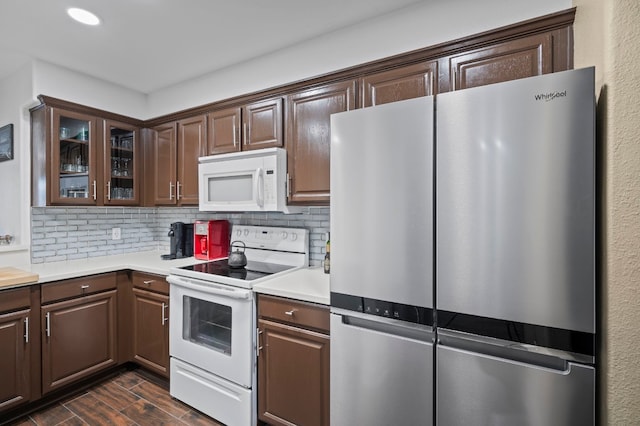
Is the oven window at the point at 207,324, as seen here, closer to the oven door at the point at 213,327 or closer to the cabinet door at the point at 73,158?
the oven door at the point at 213,327

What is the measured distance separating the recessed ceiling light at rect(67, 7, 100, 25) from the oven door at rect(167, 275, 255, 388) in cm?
165

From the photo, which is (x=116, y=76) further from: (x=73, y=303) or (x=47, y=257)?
(x=73, y=303)

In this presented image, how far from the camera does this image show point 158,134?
2889 millimetres

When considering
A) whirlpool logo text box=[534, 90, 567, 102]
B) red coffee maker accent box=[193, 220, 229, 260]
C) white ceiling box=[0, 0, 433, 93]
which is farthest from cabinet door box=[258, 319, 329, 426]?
white ceiling box=[0, 0, 433, 93]

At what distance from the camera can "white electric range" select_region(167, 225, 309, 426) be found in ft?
5.98

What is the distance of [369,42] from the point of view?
1.92 meters

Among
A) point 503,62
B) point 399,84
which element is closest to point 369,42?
point 399,84

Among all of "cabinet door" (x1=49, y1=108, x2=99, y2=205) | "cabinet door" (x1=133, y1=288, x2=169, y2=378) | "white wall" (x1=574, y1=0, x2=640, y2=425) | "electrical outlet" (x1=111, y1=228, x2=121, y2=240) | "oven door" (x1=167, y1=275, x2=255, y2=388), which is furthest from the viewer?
"electrical outlet" (x1=111, y1=228, x2=121, y2=240)

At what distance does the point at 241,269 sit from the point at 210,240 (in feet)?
1.84

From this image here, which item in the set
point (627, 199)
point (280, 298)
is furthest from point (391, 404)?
point (627, 199)

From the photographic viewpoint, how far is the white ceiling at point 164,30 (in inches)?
69.7

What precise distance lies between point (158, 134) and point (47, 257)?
136cm

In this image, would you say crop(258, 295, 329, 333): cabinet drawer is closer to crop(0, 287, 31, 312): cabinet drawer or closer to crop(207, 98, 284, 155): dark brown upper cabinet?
crop(207, 98, 284, 155): dark brown upper cabinet

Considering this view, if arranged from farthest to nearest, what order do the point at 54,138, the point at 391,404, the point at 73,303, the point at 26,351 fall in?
the point at 54,138 < the point at 73,303 < the point at 26,351 < the point at 391,404
